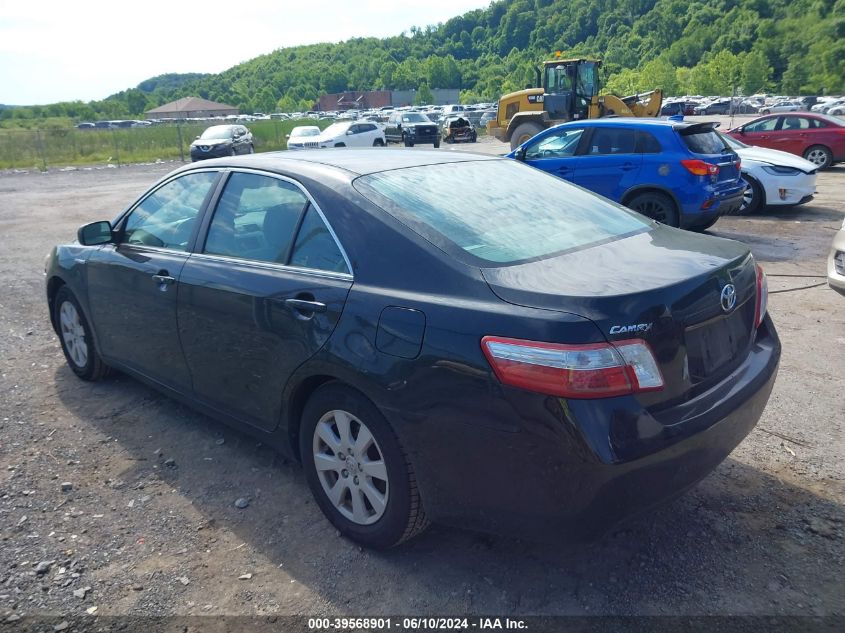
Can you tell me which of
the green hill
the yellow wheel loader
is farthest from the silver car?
the green hill

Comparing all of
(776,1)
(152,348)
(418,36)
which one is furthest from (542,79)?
(418,36)

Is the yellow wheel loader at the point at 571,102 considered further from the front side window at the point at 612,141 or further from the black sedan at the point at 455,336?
the black sedan at the point at 455,336

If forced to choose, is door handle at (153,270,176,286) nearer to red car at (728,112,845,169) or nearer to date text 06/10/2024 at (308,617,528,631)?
date text 06/10/2024 at (308,617,528,631)

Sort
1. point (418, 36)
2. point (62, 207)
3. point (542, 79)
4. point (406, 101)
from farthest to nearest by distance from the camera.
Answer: point (418, 36) < point (406, 101) < point (542, 79) < point (62, 207)

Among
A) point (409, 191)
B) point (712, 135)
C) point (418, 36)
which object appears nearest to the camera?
point (409, 191)

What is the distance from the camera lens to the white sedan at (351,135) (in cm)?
2747

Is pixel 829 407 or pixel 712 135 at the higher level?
pixel 712 135

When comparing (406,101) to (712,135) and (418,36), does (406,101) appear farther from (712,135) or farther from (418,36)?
(712,135)

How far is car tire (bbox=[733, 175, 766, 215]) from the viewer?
11.5 m

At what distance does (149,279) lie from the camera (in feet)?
13.2

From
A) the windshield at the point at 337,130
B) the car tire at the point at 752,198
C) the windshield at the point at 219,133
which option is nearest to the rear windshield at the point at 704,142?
the car tire at the point at 752,198

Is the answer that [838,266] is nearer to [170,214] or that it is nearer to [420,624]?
[420,624]

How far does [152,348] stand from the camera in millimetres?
4125

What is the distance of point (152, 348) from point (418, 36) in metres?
206
